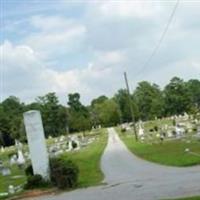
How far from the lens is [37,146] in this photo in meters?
25.7

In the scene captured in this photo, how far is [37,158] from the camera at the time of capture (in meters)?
25.6

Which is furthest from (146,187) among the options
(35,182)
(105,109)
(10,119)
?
(105,109)

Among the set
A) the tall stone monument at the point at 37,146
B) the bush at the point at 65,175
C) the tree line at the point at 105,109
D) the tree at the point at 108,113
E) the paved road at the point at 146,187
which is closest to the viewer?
the paved road at the point at 146,187

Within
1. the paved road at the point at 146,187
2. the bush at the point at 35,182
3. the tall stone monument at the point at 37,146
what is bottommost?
the paved road at the point at 146,187

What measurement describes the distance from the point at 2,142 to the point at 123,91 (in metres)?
51.6

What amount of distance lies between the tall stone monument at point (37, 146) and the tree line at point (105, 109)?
354 feet

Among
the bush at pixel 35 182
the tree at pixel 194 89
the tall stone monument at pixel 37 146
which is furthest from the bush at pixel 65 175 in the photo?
the tree at pixel 194 89

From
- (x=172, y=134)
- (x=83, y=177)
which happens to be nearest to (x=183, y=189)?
(x=83, y=177)

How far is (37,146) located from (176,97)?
123 metres

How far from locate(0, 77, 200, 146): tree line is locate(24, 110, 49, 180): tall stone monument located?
354ft

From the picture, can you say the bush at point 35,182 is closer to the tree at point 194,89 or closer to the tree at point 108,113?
the tree at point 194,89

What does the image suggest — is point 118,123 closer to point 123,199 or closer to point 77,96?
point 77,96

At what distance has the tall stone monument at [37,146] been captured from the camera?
25.5 m

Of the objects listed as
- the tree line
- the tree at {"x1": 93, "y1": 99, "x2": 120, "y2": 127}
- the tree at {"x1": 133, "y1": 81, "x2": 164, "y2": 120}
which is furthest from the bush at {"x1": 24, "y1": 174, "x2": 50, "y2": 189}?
the tree at {"x1": 93, "y1": 99, "x2": 120, "y2": 127}
